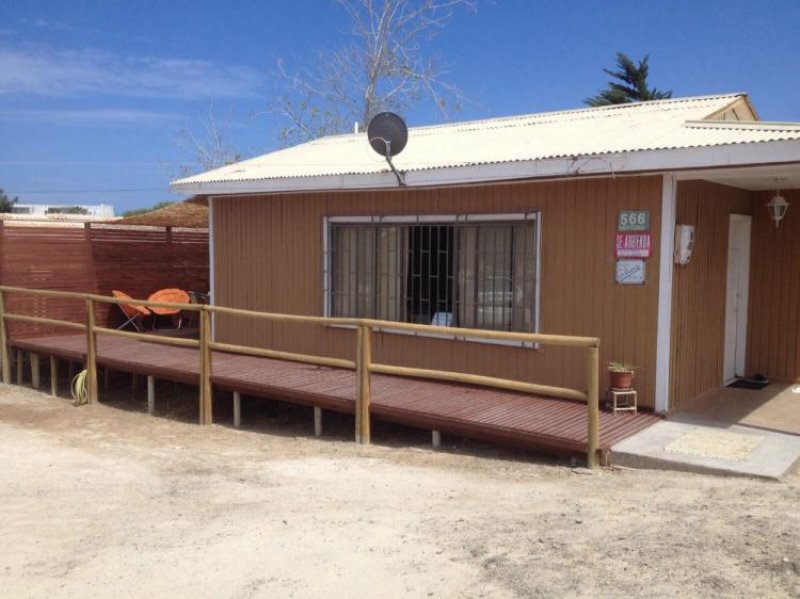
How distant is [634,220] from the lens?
6.95m

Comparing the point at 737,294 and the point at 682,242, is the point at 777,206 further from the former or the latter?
the point at 682,242

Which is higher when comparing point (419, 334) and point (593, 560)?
point (419, 334)

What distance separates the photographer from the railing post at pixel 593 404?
582 cm

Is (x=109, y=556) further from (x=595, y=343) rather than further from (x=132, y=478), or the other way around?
(x=595, y=343)

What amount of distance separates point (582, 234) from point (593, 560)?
389 centimetres

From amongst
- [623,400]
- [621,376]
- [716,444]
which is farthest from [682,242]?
[716,444]

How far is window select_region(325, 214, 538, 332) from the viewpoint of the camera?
781cm

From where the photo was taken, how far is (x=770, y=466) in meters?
5.48

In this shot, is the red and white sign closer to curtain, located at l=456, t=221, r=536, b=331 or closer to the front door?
curtain, located at l=456, t=221, r=536, b=331

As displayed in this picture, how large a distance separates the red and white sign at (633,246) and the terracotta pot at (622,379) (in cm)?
103

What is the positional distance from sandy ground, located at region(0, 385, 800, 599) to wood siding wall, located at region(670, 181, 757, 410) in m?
1.87

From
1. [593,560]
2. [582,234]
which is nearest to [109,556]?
[593,560]

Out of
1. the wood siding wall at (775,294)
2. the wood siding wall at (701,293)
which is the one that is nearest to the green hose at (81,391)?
the wood siding wall at (701,293)

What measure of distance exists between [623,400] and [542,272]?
4.72 feet
